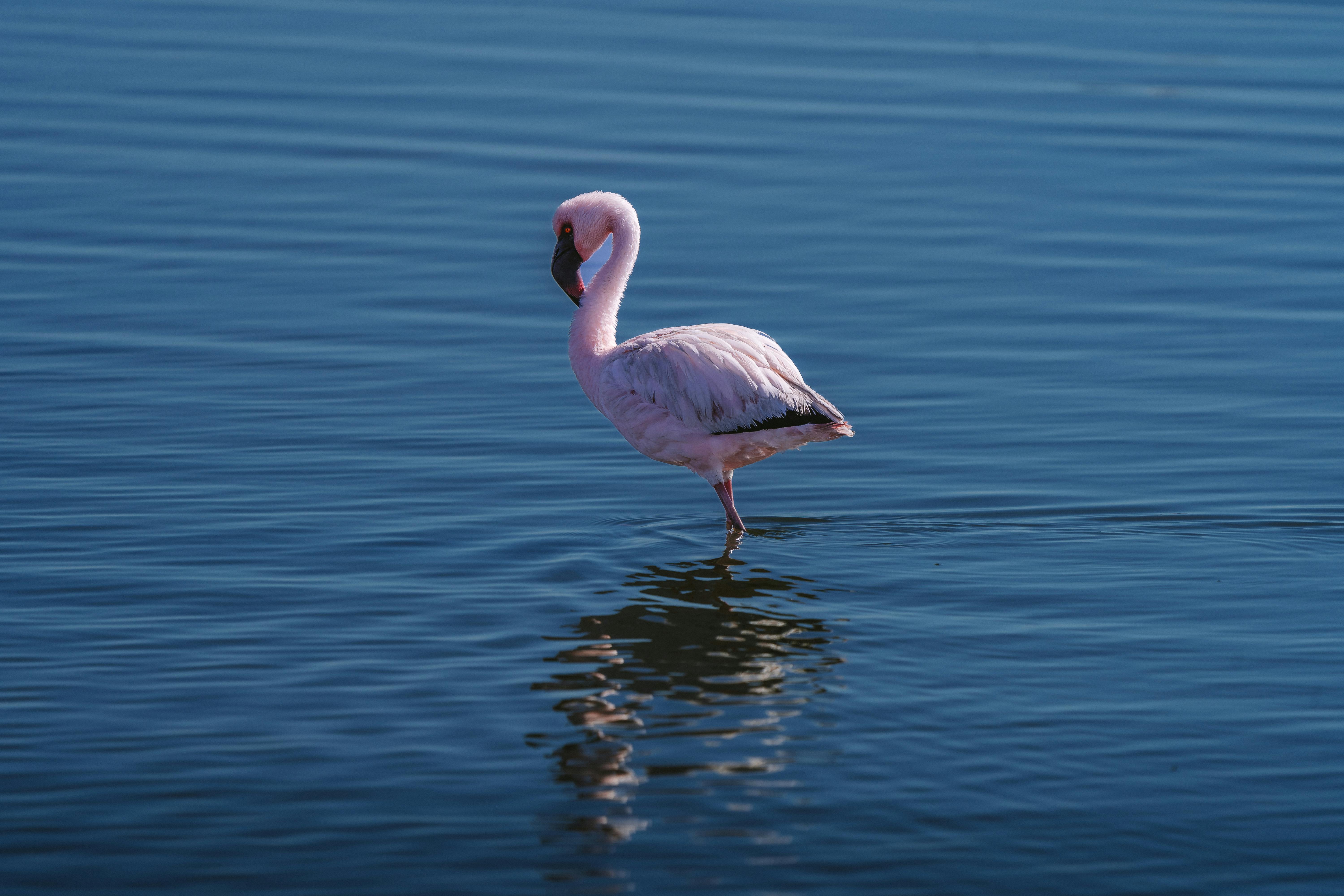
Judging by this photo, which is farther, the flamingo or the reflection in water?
the flamingo

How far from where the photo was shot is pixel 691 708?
6305mm

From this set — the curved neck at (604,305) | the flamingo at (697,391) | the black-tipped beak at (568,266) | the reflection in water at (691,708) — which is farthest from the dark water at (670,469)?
the black-tipped beak at (568,266)

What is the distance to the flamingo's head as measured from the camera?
906 cm

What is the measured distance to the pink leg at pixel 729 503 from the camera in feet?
28.0

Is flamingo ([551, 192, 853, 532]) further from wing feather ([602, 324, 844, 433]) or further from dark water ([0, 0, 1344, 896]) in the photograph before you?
dark water ([0, 0, 1344, 896])

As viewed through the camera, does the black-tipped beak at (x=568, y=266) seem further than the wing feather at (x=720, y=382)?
Yes

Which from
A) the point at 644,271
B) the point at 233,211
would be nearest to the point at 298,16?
the point at 233,211

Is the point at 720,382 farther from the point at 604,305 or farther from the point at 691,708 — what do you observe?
the point at 691,708

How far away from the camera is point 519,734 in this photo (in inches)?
238

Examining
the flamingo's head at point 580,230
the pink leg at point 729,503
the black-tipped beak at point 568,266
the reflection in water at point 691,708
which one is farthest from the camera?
the black-tipped beak at point 568,266

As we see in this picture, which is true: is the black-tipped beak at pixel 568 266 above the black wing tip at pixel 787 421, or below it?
above

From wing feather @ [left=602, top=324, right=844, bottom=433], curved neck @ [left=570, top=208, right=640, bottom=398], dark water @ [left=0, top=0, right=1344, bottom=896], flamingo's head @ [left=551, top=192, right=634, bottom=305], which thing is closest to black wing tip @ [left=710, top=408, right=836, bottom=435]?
wing feather @ [left=602, top=324, right=844, bottom=433]

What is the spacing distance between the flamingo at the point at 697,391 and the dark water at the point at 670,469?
19.2 inches

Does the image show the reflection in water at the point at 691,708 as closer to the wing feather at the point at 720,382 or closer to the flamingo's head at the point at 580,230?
the wing feather at the point at 720,382
